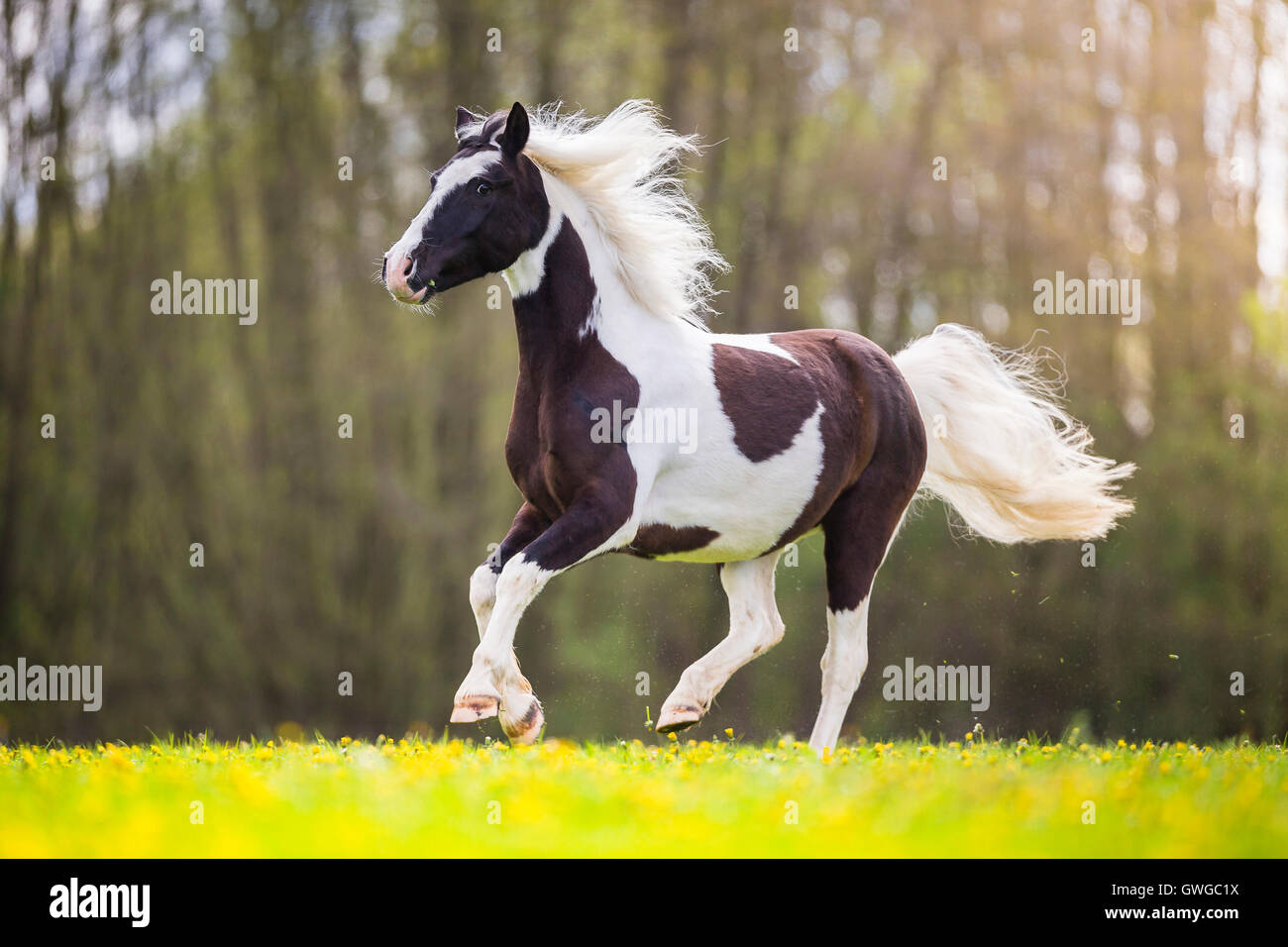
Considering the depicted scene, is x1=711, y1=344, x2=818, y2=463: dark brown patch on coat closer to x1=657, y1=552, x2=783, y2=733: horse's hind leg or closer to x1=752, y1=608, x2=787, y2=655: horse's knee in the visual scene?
A: x1=657, y1=552, x2=783, y2=733: horse's hind leg

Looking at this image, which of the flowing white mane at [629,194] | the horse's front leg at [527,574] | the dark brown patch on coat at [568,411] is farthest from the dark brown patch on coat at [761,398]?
the horse's front leg at [527,574]

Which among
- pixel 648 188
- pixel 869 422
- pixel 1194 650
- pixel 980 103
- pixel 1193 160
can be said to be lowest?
pixel 1194 650

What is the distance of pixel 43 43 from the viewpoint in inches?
561

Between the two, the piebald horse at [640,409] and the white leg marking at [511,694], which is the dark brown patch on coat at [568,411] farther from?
the white leg marking at [511,694]

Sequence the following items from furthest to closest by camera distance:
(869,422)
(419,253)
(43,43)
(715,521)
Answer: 1. (43,43)
2. (869,422)
3. (715,521)
4. (419,253)

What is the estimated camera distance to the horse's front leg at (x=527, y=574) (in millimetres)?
4766

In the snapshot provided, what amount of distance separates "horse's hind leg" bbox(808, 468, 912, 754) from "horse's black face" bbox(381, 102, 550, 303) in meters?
2.03

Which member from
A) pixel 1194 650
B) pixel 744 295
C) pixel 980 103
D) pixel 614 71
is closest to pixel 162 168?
pixel 614 71

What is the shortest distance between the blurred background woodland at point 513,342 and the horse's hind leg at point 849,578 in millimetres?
6630

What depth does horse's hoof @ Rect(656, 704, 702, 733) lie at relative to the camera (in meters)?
5.82

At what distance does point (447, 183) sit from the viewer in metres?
5.31

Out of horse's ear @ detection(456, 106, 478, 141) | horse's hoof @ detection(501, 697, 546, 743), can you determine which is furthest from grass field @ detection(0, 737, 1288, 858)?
horse's ear @ detection(456, 106, 478, 141)

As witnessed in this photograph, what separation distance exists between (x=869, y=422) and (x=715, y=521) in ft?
3.58

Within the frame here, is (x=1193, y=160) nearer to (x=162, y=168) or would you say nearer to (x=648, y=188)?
(x=648, y=188)
